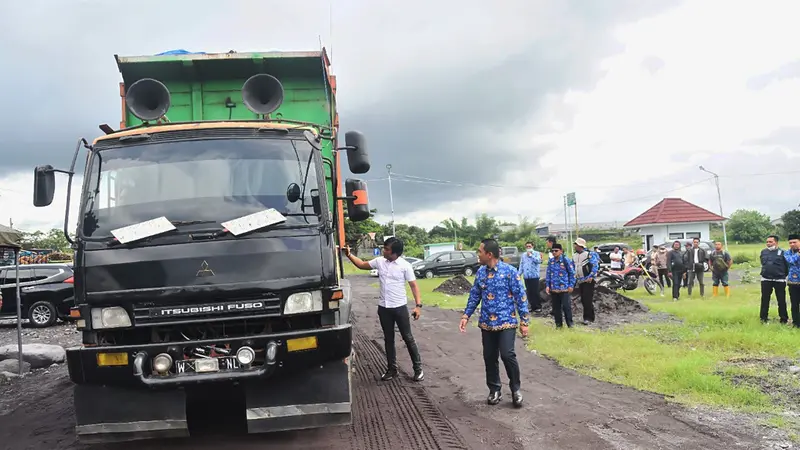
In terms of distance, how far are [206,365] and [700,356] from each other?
6.35 meters

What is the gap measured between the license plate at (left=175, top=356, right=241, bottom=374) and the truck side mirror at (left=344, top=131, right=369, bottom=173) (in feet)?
6.99

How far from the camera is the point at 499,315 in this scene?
18.8ft

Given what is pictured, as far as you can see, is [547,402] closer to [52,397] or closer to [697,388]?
[697,388]

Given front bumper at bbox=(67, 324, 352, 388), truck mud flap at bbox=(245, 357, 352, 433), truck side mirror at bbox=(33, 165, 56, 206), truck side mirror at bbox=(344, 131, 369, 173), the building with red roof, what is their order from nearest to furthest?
1. front bumper at bbox=(67, 324, 352, 388)
2. truck mud flap at bbox=(245, 357, 352, 433)
3. truck side mirror at bbox=(33, 165, 56, 206)
4. truck side mirror at bbox=(344, 131, 369, 173)
5. the building with red roof

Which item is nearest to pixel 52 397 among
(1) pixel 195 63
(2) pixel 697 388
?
(1) pixel 195 63

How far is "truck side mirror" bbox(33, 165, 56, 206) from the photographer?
4789 millimetres

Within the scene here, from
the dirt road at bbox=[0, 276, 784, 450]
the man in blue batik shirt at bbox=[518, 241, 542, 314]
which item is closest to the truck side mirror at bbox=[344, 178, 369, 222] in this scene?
the dirt road at bbox=[0, 276, 784, 450]

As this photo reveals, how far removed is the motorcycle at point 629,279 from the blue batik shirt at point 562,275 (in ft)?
22.9

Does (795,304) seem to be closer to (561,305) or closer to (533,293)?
(561,305)

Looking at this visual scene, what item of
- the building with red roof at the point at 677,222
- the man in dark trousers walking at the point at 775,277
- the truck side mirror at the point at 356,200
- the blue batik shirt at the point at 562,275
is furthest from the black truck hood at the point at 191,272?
the building with red roof at the point at 677,222

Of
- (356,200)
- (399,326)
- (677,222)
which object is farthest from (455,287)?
(677,222)

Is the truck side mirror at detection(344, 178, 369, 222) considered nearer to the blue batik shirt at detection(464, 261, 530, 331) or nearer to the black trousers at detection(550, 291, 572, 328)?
the blue batik shirt at detection(464, 261, 530, 331)

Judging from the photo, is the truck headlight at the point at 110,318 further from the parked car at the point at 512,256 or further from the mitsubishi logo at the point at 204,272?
the parked car at the point at 512,256

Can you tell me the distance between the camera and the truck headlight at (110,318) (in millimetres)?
4098
